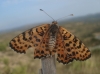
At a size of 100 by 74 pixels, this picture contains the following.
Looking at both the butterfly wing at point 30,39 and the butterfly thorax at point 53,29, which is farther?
the butterfly thorax at point 53,29

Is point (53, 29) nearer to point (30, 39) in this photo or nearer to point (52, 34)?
point (52, 34)

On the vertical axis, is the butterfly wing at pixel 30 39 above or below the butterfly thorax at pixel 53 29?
below

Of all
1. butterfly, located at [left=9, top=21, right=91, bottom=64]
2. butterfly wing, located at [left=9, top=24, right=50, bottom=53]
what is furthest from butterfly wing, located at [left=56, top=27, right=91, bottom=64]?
butterfly wing, located at [left=9, top=24, right=50, bottom=53]

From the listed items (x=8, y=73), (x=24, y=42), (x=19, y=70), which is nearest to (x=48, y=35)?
(x=24, y=42)

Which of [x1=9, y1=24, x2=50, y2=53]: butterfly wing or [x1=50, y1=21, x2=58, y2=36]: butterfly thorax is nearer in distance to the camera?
[x1=9, y1=24, x2=50, y2=53]: butterfly wing

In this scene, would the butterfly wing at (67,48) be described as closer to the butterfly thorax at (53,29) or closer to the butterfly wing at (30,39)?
the butterfly thorax at (53,29)

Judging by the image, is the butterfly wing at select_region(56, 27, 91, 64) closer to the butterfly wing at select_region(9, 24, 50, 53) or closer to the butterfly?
the butterfly

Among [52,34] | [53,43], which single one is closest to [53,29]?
[52,34]

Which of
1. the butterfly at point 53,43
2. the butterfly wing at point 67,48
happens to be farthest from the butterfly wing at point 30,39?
the butterfly wing at point 67,48

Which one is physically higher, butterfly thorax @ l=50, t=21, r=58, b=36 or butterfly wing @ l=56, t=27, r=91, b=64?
butterfly thorax @ l=50, t=21, r=58, b=36

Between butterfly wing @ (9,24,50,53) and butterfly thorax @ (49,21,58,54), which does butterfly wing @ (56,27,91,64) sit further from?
butterfly wing @ (9,24,50,53)
